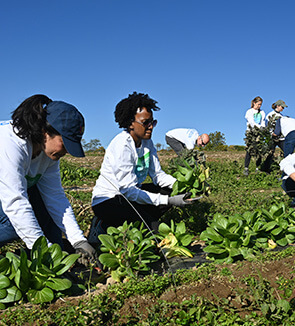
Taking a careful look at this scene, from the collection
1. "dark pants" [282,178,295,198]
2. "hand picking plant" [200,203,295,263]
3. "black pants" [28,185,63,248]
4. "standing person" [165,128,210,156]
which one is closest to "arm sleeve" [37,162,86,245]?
"black pants" [28,185,63,248]

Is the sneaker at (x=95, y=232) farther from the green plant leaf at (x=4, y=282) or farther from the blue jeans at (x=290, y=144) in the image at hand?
the blue jeans at (x=290, y=144)

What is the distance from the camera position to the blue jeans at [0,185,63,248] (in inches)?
94.2

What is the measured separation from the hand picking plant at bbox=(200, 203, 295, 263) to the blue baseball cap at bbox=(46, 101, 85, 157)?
48.0 inches

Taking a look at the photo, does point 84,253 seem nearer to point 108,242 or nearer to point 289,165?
point 108,242

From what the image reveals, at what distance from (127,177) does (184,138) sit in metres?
1.51

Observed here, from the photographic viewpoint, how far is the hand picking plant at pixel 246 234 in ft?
8.80

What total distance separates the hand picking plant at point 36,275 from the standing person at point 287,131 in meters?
3.22

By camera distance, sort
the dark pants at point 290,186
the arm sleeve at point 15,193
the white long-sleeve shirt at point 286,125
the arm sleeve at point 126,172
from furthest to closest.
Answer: the white long-sleeve shirt at point 286,125
the dark pants at point 290,186
the arm sleeve at point 126,172
the arm sleeve at point 15,193

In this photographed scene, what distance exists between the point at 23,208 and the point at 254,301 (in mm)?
1377

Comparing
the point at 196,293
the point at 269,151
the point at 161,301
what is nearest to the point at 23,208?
the point at 161,301

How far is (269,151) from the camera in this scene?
7.11 meters

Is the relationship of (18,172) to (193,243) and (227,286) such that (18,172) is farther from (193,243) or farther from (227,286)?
(193,243)

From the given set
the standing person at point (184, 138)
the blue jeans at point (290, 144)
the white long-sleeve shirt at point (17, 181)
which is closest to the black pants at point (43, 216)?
the white long-sleeve shirt at point (17, 181)

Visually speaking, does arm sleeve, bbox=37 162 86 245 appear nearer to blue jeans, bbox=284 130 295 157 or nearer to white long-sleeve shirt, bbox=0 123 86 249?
white long-sleeve shirt, bbox=0 123 86 249
